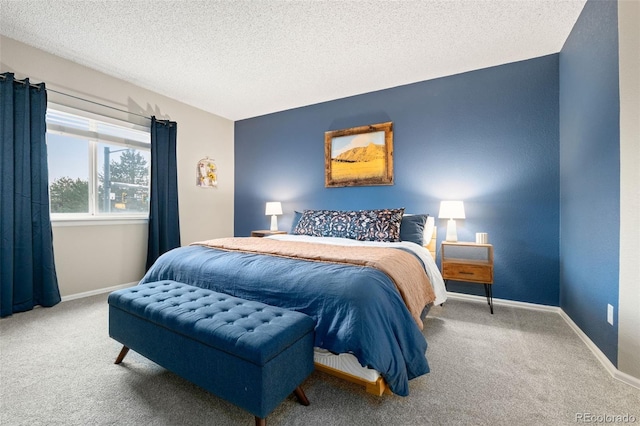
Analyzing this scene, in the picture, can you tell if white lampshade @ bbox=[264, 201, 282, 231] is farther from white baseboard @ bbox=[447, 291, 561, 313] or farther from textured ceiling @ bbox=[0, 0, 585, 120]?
white baseboard @ bbox=[447, 291, 561, 313]

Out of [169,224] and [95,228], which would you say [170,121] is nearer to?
[169,224]

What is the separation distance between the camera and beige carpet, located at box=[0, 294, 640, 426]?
51.0 inches

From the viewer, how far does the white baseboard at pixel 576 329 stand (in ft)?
5.09

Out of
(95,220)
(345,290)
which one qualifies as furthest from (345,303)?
(95,220)

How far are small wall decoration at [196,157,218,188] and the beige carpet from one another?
100 inches

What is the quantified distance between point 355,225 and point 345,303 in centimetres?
172

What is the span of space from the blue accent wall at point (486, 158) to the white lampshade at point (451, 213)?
0.81ft

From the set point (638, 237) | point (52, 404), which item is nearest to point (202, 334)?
point (52, 404)

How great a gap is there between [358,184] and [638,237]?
8.35ft

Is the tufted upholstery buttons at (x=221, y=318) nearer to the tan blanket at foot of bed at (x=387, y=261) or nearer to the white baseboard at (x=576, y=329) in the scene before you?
the tan blanket at foot of bed at (x=387, y=261)

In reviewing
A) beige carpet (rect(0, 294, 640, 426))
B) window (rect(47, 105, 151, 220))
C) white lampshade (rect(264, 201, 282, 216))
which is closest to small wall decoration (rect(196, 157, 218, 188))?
window (rect(47, 105, 151, 220))

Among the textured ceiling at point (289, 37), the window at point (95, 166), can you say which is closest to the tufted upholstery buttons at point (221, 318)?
the window at point (95, 166)

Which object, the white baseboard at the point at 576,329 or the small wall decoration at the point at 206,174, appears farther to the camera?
the small wall decoration at the point at 206,174

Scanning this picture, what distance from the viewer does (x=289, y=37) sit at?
2.49 metres
